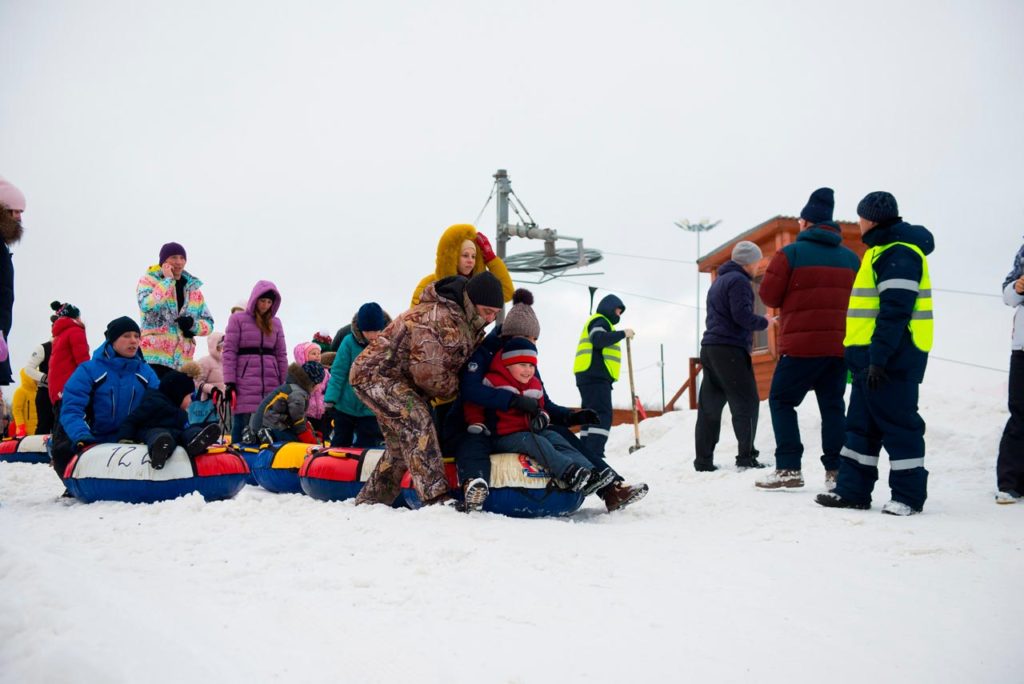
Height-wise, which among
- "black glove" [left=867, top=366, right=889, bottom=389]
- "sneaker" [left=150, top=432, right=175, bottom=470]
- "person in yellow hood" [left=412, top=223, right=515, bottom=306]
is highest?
"person in yellow hood" [left=412, top=223, right=515, bottom=306]

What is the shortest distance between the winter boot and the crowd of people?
0.03 feet

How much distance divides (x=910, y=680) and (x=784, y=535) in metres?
1.86

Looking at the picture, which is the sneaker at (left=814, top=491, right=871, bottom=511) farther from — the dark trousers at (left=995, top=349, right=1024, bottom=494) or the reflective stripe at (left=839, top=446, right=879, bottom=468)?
the dark trousers at (left=995, top=349, right=1024, bottom=494)

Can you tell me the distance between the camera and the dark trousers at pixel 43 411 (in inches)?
444

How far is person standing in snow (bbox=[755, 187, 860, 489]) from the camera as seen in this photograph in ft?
18.4

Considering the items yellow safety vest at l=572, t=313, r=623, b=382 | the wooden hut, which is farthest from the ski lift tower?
yellow safety vest at l=572, t=313, r=623, b=382

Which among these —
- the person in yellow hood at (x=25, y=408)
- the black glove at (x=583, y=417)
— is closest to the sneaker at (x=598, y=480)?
the black glove at (x=583, y=417)

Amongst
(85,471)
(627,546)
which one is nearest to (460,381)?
(627,546)

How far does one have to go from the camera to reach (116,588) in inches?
102

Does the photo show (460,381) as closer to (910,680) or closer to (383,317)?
(383,317)

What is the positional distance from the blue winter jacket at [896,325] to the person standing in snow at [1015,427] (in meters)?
0.92

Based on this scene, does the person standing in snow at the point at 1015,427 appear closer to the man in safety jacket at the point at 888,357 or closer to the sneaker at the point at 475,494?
the man in safety jacket at the point at 888,357

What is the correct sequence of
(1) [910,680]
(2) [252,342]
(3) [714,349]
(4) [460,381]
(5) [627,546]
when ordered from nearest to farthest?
(1) [910,680] → (5) [627,546] → (4) [460,381] → (3) [714,349] → (2) [252,342]

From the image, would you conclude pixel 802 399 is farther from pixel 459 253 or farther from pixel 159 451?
pixel 159 451
